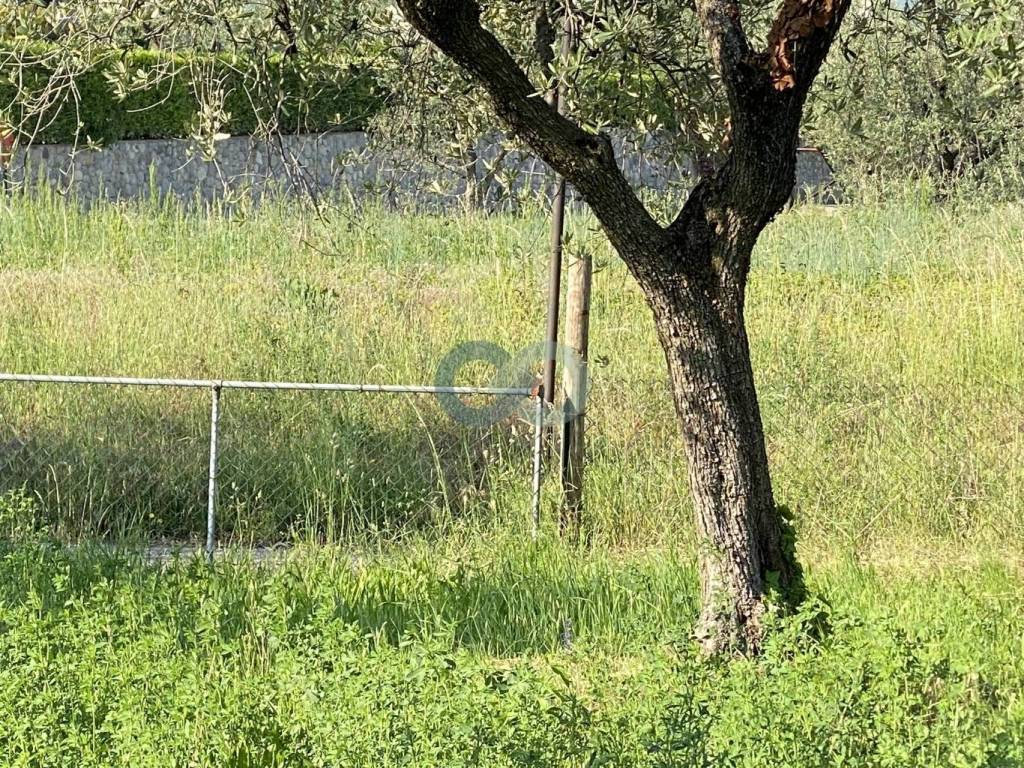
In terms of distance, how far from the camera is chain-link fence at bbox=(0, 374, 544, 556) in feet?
23.3

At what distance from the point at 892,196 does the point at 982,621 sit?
9334 millimetres

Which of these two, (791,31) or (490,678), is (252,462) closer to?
(490,678)

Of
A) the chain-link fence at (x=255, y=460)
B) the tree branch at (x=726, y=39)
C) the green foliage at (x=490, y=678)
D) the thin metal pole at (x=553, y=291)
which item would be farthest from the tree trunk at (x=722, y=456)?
the chain-link fence at (x=255, y=460)

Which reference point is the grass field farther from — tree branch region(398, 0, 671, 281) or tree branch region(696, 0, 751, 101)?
tree branch region(696, 0, 751, 101)

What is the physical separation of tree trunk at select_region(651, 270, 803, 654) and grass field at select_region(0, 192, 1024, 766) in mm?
228

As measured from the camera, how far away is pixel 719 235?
15.0 feet

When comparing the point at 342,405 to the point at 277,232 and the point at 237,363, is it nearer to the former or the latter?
the point at 237,363

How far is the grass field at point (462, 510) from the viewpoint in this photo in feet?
12.5

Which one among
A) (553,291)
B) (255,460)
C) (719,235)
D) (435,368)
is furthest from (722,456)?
(435,368)

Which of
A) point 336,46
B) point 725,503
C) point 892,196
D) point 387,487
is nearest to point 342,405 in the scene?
point 387,487

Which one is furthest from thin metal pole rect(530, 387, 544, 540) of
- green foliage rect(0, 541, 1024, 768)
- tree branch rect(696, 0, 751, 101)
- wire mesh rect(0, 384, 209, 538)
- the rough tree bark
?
tree branch rect(696, 0, 751, 101)

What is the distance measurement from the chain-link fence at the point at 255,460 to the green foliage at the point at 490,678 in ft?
3.72

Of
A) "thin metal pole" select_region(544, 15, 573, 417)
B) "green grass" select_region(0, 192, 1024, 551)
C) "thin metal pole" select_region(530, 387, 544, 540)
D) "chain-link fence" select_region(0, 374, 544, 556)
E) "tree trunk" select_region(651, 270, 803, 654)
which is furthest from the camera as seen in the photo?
"chain-link fence" select_region(0, 374, 544, 556)

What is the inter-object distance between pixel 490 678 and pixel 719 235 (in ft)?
5.75
